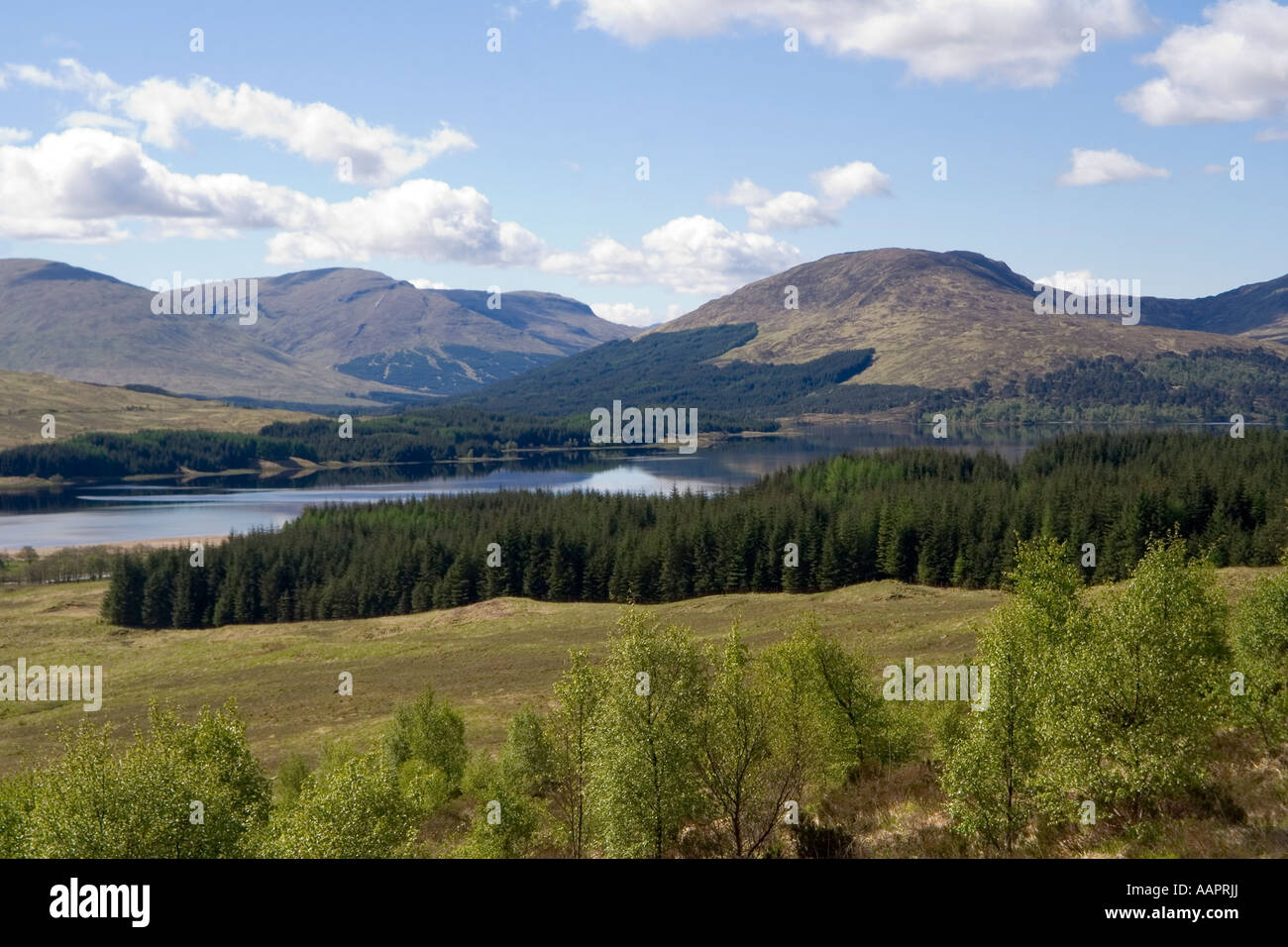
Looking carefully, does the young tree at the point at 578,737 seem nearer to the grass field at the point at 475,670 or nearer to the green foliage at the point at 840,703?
the grass field at the point at 475,670

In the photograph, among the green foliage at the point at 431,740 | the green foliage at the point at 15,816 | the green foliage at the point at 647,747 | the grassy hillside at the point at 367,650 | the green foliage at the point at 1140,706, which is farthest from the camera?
the grassy hillside at the point at 367,650

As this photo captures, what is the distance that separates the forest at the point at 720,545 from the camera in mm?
121438

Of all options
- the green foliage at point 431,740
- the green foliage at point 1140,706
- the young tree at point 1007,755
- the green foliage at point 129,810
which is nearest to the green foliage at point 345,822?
the green foliage at point 129,810

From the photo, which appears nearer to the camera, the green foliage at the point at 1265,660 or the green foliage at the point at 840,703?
the green foliage at the point at 1265,660

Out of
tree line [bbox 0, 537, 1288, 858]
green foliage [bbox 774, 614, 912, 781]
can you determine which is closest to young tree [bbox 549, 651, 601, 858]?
tree line [bbox 0, 537, 1288, 858]

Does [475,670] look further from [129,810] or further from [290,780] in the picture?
[129,810]

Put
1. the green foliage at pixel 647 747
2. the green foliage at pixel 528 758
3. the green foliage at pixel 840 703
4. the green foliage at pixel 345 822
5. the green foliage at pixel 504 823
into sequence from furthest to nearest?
the green foliage at pixel 528 758 < the green foliage at pixel 840 703 < the green foliage at pixel 504 823 < the green foliage at pixel 647 747 < the green foliage at pixel 345 822

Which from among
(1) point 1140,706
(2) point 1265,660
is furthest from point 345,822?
(2) point 1265,660

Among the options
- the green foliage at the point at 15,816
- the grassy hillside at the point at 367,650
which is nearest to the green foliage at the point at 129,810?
the green foliage at the point at 15,816

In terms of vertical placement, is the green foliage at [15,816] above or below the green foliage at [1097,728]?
below

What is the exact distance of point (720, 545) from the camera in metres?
136

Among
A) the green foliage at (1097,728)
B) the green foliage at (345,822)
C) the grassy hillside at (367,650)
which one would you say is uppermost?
the green foliage at (1097,728)

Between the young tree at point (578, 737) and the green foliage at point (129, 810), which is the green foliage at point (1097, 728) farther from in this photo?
the green foliage at point (129, 810)
